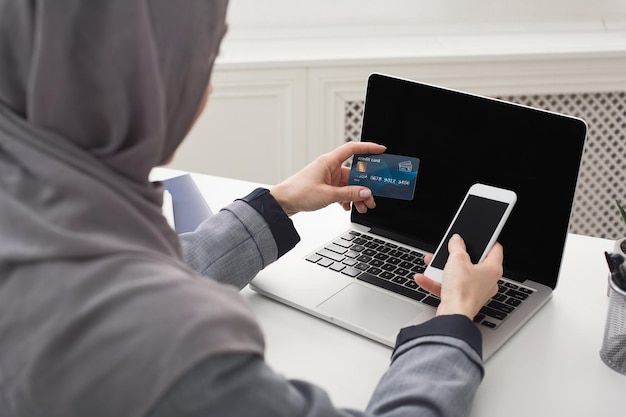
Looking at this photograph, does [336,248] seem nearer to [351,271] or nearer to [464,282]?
[351,271]

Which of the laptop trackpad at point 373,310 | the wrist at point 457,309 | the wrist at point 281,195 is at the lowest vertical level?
the laptop trackpad at point 373,310

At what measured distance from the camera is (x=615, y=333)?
90 cm

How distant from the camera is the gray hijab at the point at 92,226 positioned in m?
0.55

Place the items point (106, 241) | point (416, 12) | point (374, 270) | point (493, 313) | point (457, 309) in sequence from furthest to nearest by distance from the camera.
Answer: point (416, 12) → point (374, 270) → point (493, 313) → point (457, 309) → point (106, 241)

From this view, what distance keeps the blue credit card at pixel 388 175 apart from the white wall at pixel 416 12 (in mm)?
1218

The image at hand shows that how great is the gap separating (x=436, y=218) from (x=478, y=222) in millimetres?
139

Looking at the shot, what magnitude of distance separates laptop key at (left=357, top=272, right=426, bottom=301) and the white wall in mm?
1344

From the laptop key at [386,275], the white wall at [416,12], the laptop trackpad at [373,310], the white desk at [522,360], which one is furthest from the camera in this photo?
the white wall at [416,12]

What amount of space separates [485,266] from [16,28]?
0.59m

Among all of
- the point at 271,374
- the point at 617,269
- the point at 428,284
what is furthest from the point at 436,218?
the point at 271,374

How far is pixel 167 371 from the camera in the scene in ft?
1.78

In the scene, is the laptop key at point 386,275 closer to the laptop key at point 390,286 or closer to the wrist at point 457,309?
the laptop key at point 390,286

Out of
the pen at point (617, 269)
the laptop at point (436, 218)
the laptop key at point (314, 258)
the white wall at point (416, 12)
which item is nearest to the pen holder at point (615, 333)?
the pen at point (617, 269)

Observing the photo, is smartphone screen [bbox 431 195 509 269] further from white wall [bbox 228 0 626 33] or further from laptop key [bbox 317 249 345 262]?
white wall [bbox 228 0 626 33]
